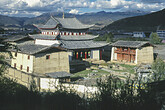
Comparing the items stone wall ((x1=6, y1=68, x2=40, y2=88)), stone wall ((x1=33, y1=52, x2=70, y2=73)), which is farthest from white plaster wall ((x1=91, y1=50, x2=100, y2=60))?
stone wall ((x1=6, y1=68, x2=40, y2=88))

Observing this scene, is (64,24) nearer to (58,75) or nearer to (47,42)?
(47,42)

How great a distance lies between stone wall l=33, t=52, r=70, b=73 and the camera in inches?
1136

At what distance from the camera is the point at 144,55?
42406mm

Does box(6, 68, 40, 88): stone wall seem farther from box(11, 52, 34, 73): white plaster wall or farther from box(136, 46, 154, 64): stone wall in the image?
box(136, 46, 154, 64): stone wall

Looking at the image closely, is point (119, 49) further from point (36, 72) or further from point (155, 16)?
point (155, 16)

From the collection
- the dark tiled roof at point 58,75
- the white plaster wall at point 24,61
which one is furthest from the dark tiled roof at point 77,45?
the dark tiled roof at point 58,75

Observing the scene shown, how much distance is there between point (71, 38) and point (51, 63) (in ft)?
55.3

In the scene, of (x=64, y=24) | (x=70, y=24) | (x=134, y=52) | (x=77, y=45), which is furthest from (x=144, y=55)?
(x=64, y=24)

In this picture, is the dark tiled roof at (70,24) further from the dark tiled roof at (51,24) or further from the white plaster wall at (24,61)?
the white plaster wall at (24,61)

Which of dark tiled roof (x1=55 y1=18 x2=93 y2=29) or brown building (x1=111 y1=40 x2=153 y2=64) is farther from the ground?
dark tiled roof (x1=55 y1=18 x2=93 y2=29)

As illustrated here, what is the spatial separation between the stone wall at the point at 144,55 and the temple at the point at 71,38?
8.92 meters

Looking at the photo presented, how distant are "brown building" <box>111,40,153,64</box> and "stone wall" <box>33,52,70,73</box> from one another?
16.8 m

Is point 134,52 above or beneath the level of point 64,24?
beneath

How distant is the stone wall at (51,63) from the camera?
28859 mm
